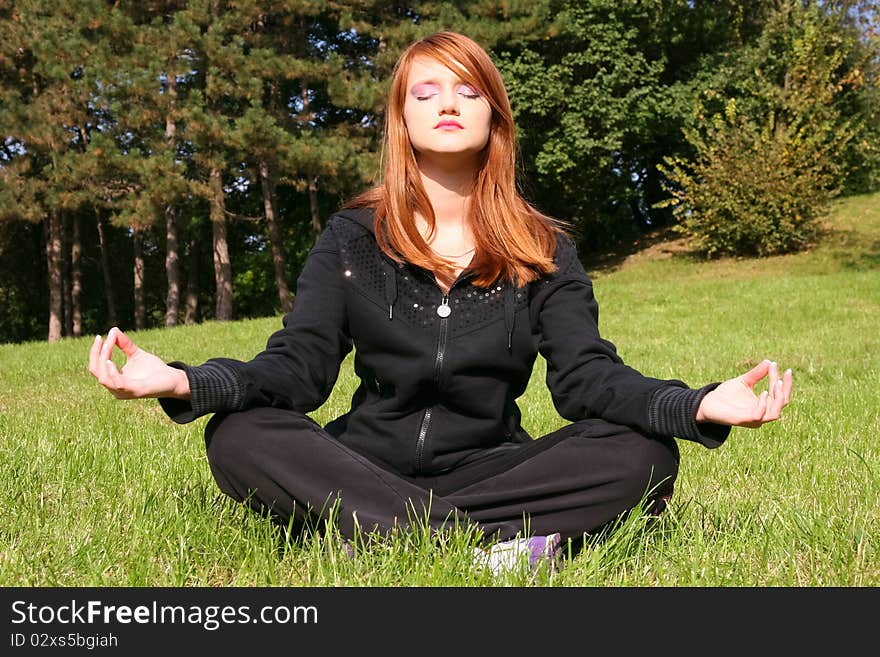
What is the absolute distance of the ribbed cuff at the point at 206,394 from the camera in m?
2.34

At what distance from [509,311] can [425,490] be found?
2.34 ft

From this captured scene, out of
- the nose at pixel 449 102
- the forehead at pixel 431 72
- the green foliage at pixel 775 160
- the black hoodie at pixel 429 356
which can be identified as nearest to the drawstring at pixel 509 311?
the black hoodie at pixel 429 356

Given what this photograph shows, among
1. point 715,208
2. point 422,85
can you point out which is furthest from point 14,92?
point 422,85

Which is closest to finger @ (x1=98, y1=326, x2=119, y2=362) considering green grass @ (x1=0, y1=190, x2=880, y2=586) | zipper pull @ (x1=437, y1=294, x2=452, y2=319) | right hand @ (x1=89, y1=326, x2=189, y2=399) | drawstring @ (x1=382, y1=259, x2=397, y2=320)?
right hand @ (x1=89, y1=326, x2=189, y2=399)

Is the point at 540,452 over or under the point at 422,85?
under

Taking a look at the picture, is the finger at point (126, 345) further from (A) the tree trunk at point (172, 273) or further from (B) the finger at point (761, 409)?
(A) the tree trunk at point (172, 273)

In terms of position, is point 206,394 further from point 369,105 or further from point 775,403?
point 369,105

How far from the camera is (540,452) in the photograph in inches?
100

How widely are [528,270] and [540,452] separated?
A: 72 cm

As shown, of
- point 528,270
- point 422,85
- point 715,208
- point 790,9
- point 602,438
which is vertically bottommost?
point 715,208

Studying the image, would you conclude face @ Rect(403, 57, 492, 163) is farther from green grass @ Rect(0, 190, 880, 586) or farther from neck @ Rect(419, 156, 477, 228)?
green grass @ Rect(0, 190, 880, 586)

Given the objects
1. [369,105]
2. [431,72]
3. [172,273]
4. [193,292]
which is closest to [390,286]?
[431,72]

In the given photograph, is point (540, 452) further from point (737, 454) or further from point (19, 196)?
point (19, 196)

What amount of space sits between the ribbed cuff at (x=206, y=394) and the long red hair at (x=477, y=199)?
2.61 ft
